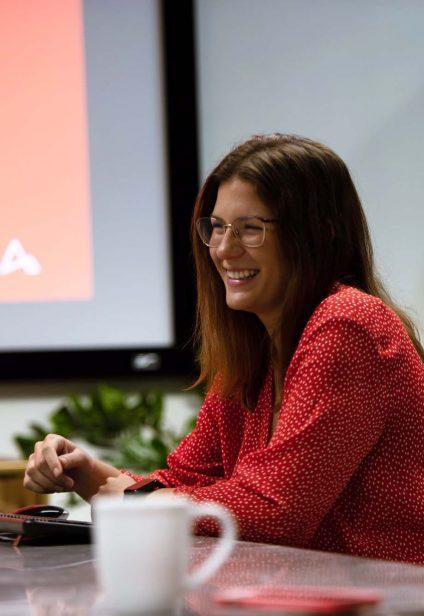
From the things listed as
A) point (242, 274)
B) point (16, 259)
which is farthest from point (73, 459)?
point (16, 259)

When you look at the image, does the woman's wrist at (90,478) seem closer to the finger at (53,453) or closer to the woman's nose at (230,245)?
the finger at (53,453)

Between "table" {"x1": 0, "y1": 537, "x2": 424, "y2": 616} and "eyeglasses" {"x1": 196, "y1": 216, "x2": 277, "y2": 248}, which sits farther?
Result: "eyeglasses" {"x1": 196, "y1": 216, "x2": 277, "y2": 248}

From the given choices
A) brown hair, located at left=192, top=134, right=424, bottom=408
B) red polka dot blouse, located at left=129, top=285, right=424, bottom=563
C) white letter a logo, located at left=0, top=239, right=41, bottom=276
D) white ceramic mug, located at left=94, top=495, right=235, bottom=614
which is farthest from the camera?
white letter a logo, located at left=0, top=239, right=41, bottom=276

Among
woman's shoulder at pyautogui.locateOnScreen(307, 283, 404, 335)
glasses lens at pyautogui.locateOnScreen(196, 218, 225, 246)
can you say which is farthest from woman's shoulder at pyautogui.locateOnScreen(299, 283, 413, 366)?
glasses lens at pyautogui.locateOnScreen(196, 218, 225, 246)

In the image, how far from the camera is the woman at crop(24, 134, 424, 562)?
1371 millimetres

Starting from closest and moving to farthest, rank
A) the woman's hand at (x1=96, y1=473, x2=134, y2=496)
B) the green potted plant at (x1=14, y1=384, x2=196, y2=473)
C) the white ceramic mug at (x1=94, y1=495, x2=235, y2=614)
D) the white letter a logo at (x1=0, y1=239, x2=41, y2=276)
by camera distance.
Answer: the white ceramic mug at (x1=94, y1=495, x2=235, y2=614)
the woman's hand at (x1=96, y1=473, x2=134, y2=496)
the green potted plant at (x1=14, y1=384, x2=196, y2=473)
the white letter a logo at (x1=0, y1=239, x2=41, y2=276)

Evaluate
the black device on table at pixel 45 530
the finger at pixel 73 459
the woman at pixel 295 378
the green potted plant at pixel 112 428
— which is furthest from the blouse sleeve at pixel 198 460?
→ the green potted plant at pixel 112 428

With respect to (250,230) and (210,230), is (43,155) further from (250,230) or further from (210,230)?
(250,230)

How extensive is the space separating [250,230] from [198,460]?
0.43 meters

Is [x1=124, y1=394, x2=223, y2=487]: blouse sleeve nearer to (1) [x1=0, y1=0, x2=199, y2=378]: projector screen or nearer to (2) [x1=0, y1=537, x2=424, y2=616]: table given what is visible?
(2) [x1=0, y1=537, x2=424, y2=616]: table

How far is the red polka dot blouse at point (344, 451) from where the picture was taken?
1.35 metres

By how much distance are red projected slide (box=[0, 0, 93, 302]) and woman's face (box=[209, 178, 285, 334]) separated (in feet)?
5.89

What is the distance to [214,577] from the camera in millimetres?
965

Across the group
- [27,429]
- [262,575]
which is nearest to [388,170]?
[27,429]
